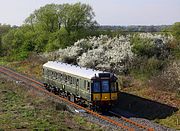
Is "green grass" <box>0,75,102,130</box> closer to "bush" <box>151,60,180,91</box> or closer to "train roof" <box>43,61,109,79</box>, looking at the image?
"train roof" <box>43,61,109,79</box>

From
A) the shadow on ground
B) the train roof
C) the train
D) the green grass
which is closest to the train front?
the train

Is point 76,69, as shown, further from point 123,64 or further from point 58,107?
point 123,64

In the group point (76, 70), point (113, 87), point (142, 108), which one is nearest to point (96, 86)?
point (113, 87)

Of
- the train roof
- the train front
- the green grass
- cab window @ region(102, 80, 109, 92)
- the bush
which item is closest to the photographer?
the green grass

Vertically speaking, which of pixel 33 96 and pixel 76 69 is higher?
pixel 76 69

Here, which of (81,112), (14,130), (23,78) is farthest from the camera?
(23,78)

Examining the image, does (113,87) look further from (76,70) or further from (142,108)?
(76,70)

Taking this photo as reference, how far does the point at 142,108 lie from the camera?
95.5ft

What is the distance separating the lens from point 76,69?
32.2 metres

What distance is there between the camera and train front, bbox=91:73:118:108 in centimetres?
2783

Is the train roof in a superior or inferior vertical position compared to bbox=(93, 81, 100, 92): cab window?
superior

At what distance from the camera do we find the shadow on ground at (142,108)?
27.0 metres

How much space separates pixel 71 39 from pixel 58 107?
3528cm

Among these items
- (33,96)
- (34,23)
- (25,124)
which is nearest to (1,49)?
(34,23)
